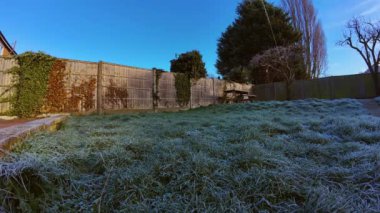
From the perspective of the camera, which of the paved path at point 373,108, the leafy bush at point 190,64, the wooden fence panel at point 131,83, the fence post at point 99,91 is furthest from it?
the leafy bush at point 190,64

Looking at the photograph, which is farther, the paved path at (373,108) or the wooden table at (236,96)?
the wooden table at (236,96)

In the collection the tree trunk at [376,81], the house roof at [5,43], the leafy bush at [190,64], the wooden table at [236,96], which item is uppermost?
the house roof at [5,43]

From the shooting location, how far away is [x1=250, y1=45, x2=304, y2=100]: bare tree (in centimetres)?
1087

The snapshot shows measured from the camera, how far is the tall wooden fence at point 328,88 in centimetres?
902

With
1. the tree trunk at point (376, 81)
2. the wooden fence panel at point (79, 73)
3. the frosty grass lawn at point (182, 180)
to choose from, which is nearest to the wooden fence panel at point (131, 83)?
the wooden fence panel at point (79, 73)

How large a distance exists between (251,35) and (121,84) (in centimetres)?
908

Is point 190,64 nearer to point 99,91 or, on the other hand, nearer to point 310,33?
point 99,91

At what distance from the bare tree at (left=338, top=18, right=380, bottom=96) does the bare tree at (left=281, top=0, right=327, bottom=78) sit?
379 centimetres

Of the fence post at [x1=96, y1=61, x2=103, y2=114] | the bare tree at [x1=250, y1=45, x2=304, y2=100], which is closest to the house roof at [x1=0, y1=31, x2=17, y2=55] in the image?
the fence post at [x1=96, y1=61, x2=103, y2=114]

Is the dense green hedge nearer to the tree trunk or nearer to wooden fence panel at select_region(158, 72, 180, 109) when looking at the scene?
wooden fence panel at select_region(158, 72, 180, 109)

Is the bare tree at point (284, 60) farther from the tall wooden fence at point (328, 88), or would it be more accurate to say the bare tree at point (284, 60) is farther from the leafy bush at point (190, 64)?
the leafy bush at point (190, 64)

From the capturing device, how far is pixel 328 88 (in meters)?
9.81

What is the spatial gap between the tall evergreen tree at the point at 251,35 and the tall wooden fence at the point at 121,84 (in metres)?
5.19

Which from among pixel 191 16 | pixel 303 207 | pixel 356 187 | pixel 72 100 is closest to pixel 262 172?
pixel 303 207
